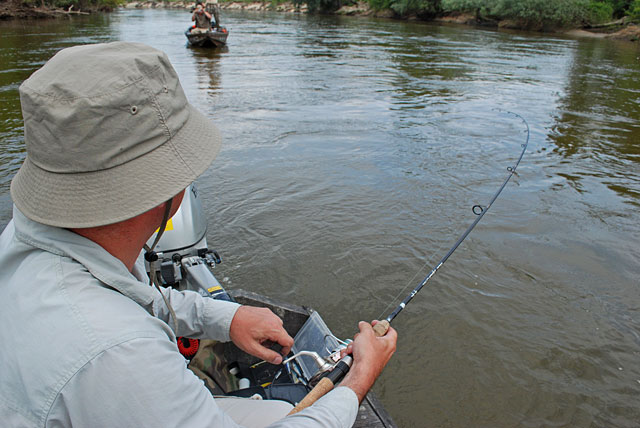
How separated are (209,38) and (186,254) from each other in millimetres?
17671

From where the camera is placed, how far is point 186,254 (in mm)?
3125

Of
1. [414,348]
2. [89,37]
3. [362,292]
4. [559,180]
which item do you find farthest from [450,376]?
[89,37]

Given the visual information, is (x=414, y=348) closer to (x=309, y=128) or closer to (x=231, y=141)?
(x=231, y=141)

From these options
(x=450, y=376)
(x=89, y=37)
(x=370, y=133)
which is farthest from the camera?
(x=89, y=37)

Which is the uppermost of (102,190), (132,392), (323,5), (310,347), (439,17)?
(323,5)

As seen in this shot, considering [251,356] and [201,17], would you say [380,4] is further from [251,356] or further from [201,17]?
[251,356]

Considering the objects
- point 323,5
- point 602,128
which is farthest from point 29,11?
point 602,128

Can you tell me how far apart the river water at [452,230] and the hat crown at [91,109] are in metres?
2.45

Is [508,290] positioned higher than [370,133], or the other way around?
[370,133]

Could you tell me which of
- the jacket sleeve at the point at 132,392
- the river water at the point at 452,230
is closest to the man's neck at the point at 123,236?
the jacket sleeve at the point at 132,392

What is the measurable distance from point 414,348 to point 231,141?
521 cm

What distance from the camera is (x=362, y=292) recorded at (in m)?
3.85

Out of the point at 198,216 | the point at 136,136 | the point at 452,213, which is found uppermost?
the point at 136,136

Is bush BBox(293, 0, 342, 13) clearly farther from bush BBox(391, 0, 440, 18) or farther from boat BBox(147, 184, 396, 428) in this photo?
boat BBox(147, 184, 396, 428)
